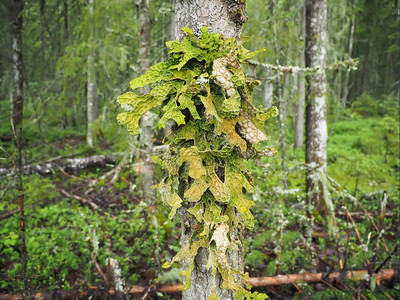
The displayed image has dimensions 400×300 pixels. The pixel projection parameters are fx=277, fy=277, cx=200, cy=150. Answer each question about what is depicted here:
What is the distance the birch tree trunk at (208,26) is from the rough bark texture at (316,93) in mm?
3864

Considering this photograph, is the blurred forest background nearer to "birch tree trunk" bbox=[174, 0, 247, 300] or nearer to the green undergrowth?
the green undergrowth

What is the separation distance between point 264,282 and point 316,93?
3.39 meters

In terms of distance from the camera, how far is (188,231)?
1.23 meters

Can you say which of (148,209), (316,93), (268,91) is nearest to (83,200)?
(148,209)

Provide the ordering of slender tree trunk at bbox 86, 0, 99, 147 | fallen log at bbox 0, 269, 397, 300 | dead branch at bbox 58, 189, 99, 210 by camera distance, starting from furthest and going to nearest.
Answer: slender tree trunk at bbox 86, 0, 99, 147 < dead branch at bbox 58, 189, 99, 210 < fallen log at bbox 0, 269, 397, 300

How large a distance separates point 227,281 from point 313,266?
2.65 m

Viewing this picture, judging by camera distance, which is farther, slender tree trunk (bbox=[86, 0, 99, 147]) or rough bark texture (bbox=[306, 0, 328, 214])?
slender tree trunk (bbox=[86, 0, 99, 147])

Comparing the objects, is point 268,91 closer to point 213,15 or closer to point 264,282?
point 264,282

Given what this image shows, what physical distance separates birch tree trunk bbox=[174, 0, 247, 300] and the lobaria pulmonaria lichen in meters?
0.05

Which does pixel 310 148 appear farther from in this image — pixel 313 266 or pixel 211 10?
pixel 211 10

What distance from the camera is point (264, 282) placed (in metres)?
2.75

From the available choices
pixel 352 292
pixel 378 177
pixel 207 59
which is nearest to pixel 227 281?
pixel 207 59

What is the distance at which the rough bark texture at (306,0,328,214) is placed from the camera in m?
4.66

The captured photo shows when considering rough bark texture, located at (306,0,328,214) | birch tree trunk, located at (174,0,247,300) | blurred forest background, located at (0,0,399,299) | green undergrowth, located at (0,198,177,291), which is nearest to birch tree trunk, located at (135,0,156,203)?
blurred forest background, located at (0,0,399,299)
